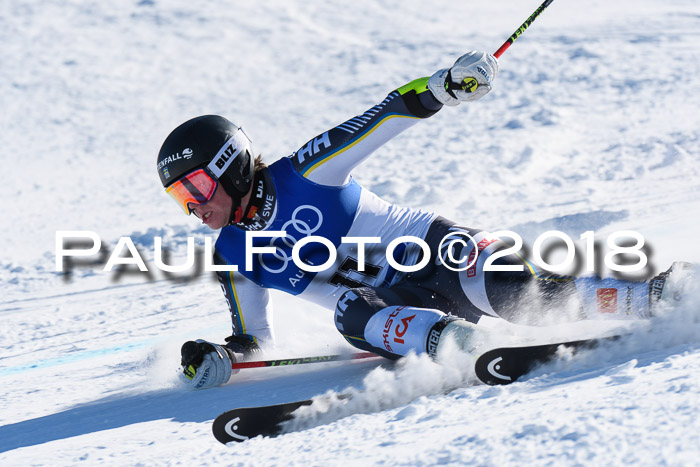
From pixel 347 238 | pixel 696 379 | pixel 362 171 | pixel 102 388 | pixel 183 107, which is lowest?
pixel 102 388

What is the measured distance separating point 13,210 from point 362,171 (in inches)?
167

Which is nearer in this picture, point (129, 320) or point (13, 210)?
point (129, 320)

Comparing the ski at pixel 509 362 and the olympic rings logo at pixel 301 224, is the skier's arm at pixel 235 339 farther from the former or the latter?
the ski at pixel 509 362

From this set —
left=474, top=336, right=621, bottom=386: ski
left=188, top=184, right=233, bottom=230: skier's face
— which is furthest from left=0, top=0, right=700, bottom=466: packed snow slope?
left=188, top=184, right=233, bottom=230: skier's face

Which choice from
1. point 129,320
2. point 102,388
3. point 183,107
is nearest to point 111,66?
point 183,107

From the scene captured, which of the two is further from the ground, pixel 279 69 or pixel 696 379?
pixel 279 69

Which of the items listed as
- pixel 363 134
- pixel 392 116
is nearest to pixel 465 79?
pixel 392 116

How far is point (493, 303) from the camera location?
3072 millimetres

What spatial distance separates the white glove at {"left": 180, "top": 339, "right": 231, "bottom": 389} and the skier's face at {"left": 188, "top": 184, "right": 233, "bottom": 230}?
489 mm

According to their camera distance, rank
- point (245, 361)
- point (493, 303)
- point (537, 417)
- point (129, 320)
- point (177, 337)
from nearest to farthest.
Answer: point (537, 417) < point (493, 303) < point (245, 361) < point (177, 337) < point (129, 320)

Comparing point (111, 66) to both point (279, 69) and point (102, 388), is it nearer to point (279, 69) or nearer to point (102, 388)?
point (279, 69)

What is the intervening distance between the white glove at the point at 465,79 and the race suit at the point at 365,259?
2.7 inches

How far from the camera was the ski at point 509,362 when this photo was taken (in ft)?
7.57

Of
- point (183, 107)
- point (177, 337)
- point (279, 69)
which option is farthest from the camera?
point (279, 69)
